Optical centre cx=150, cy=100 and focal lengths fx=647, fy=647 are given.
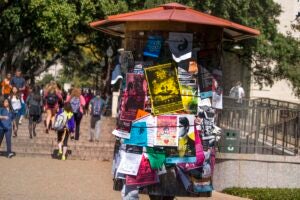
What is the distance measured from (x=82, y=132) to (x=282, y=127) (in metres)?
11.0

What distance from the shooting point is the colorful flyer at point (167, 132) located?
641 cm

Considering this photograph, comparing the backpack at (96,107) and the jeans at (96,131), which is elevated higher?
the backpack at (96,107)

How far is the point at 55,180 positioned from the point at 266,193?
13.6 feet

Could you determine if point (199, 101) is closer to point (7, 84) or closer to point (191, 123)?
point (191, 123)

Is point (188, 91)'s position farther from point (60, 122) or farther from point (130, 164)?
point (60, 122)

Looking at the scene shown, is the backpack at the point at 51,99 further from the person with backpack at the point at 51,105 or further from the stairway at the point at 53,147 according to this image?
the stairway at the point at 53,147

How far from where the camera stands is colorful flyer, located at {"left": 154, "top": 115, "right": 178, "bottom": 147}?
6.41 meters

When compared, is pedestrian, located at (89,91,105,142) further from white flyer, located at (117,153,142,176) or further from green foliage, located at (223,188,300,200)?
white flyer, located at (117,153,142,176)

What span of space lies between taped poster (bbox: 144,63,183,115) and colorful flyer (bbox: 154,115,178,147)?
0.08m

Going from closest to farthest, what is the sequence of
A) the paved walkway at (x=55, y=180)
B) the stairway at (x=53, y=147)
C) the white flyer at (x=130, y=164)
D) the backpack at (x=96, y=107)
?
the white flyer at (x=130, y=164), the paved walkway at (x=55, y=180), the stairway at (x=53, y=147), the backpack at (x=96, y=107)

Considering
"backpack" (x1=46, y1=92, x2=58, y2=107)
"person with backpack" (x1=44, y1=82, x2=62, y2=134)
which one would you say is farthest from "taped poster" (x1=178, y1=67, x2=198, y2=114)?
"backpack" (x1=46, y1=92, x2=58, y2=107)

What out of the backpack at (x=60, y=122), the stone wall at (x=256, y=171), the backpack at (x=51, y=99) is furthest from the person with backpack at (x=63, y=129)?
the stone wall at (x=256, y=171)

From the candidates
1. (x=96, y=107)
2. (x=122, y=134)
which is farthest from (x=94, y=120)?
(x=122, y=134)

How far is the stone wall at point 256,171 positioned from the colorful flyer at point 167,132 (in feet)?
21.6
